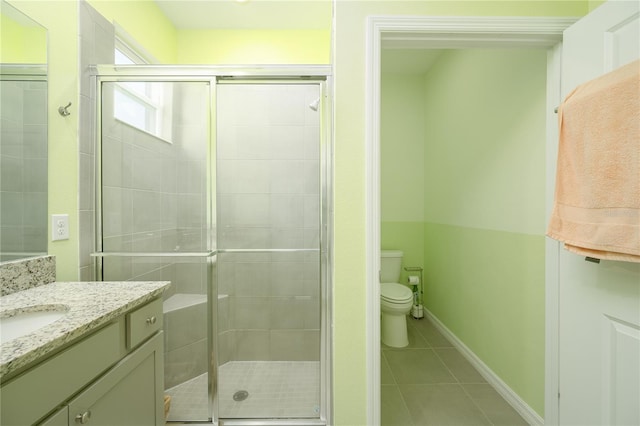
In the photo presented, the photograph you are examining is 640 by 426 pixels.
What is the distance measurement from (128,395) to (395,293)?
80.0 inches

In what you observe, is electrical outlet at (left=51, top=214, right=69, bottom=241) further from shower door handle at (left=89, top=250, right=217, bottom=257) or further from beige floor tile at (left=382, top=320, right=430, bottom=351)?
beige floor tile at (left=382, top=320, right=430, bottom=351)

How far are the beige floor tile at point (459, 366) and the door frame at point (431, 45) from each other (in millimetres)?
597

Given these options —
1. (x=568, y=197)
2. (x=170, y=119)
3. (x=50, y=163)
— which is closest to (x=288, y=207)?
(x=170, y=119)

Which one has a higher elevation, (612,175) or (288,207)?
(612,175)

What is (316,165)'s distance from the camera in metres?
1.61

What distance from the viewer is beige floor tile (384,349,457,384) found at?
6.44 feet

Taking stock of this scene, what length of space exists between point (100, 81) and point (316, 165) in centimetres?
129

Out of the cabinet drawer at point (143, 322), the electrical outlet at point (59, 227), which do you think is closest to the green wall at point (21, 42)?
the electrical outlet at point (59, 227)

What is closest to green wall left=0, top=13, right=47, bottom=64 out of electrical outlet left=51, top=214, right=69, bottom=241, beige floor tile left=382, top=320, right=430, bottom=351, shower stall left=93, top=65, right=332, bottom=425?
shower stall left=93, top=65, right=332, bottom=425

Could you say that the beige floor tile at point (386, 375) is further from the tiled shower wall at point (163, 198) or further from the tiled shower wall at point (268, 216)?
the tiled shower wall at point (163, 198)

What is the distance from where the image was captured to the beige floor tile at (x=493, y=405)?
157cm

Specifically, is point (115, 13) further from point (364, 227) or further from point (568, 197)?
point (568, 197)

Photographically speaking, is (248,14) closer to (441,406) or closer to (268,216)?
(268,216)

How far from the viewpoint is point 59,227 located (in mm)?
1340
